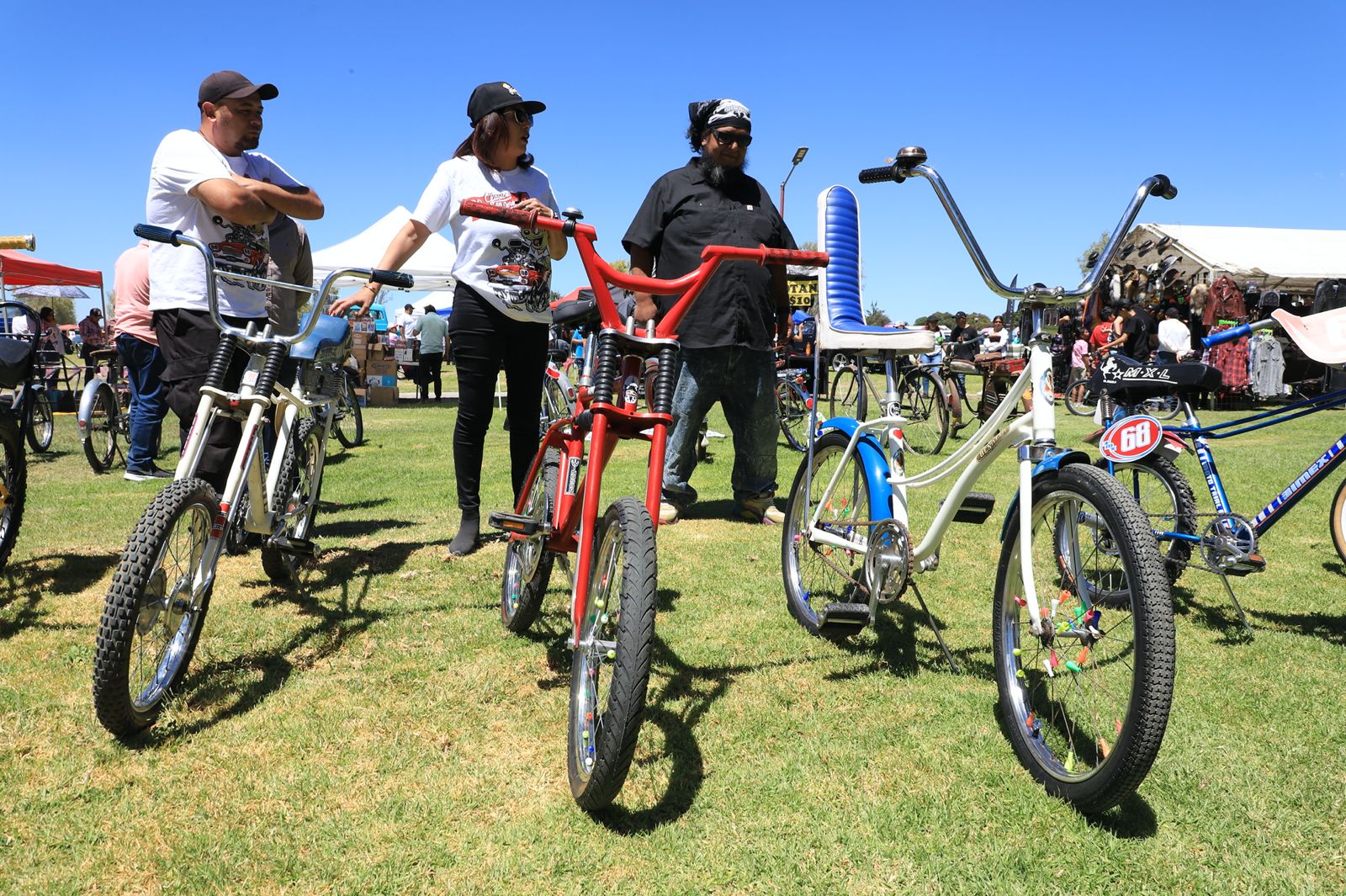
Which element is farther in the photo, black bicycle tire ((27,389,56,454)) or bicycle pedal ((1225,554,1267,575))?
black bicycle tire ((27,389,56,454))

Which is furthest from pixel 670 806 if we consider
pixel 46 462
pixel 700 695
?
pixel 46 462

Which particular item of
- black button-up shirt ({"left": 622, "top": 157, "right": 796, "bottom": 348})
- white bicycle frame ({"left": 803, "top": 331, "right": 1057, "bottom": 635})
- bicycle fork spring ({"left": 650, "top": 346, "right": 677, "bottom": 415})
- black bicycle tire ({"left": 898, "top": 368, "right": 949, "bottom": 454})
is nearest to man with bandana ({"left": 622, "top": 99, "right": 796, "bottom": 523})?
black button-up shirt ({"left": 622, "top": 157, "right": 796, "bottom": 348})

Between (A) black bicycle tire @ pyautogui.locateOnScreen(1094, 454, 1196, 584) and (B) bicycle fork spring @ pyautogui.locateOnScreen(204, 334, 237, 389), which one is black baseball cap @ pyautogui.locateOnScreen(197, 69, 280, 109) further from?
(A) black bicycle tire @ pyautogui.locateOnScreen(1094, 454, 1196, 584)

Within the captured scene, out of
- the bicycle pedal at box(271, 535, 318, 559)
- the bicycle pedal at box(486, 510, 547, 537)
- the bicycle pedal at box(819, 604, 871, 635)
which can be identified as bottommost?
the bicycle pedal at box(819, 604, 871, 635)

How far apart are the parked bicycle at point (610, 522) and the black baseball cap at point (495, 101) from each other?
69.0 inches

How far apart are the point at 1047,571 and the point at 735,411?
123 inches

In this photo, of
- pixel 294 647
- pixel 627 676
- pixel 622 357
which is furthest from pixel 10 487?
pixel 627 676

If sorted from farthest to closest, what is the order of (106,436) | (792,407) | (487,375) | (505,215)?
(792,407), (106,436), (487,375), (505,215)

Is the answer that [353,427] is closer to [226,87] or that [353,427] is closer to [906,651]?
[226,87]

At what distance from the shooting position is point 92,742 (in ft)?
8.11

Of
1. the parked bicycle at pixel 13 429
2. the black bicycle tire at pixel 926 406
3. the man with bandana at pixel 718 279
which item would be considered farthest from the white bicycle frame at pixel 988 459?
the black bicycle tire at pixel 926 406

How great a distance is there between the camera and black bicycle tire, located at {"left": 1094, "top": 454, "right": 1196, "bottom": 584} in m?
3.73

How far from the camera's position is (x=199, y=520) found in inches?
106

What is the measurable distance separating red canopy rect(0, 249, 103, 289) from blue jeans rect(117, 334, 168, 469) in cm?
1568
